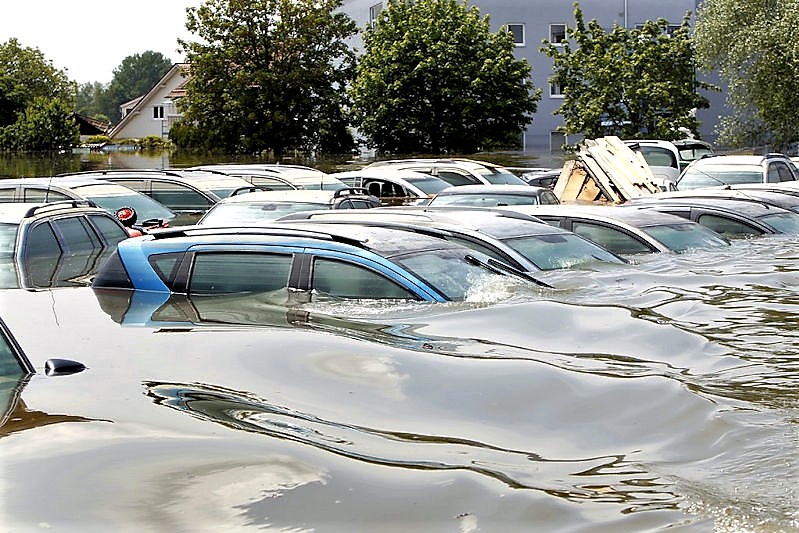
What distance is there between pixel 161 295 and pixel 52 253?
12.6 feet

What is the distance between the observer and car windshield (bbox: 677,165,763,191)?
883 inches

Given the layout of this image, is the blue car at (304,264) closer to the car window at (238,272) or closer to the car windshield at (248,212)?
the car window at (238,272)

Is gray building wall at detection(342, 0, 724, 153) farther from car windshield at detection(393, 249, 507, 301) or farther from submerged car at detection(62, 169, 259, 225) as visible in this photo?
car windshield at detection(393, 249, 507, 301)

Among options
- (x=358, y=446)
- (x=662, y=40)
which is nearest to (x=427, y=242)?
(x=358, y=446)

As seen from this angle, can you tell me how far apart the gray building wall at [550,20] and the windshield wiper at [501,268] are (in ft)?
146

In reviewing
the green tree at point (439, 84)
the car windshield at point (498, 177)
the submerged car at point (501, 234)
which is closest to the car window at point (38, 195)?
the submerged car at point (501, 234)

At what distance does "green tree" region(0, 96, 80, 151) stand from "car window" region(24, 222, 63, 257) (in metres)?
48.4

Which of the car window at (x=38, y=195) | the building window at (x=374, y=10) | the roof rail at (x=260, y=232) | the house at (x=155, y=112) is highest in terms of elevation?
the building window at (x=374, y=10)

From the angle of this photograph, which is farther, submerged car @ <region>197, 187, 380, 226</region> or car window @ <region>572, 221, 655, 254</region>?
submerged car @ <region>197, 187, 380, 226</region>

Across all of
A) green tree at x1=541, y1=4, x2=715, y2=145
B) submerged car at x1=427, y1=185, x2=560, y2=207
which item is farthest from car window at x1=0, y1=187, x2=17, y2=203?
green tree at x1=541, y1=4, x2=715, y2=145

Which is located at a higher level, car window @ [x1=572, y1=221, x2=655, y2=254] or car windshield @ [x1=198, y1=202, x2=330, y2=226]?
car windshield @ [x1=198, y1=202, x2=330, y2=226]

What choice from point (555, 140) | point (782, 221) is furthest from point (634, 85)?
point (782, 221)

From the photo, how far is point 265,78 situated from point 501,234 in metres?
41.5

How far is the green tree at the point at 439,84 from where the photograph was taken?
146ft
